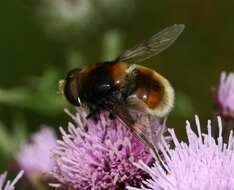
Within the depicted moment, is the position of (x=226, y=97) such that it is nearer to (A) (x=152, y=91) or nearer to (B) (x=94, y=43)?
(A) (x=152, y=91)

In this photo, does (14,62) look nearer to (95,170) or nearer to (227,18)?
(227,18)

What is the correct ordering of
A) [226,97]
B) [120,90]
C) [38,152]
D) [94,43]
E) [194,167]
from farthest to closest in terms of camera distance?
[94,43] → [38,152] → [226,97] → [120,90] → [194,167]

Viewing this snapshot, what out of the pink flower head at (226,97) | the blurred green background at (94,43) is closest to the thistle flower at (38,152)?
the blurred green background at (94,43)

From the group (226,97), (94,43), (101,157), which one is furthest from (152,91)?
(94,43)

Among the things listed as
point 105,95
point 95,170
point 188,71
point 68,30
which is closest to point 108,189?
point 95,170

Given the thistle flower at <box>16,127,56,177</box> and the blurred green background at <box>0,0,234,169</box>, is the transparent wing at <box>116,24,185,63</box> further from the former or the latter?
the blurred green background at <box>0,0,234,169</box>

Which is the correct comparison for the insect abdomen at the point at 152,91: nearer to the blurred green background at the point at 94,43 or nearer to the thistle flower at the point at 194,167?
the thistle flower at the point at 194,167

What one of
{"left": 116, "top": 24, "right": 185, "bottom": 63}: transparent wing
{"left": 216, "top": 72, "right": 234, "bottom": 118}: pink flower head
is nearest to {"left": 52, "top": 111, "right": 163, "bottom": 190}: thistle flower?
{"left": 116, "top": 24, "right": 185, "bottom": 63}: transparent wing
